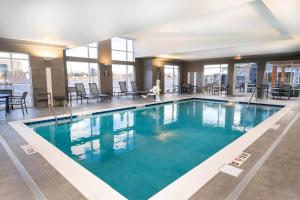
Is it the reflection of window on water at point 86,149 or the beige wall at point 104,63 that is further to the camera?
the beige wall at point 104,63

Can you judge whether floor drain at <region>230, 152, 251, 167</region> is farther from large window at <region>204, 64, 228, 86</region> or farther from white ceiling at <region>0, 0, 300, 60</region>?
large window at <region>204, 64, 228, 86</region>

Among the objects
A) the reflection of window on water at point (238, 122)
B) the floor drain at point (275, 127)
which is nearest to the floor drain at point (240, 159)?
the floor drain at point (275, 127)

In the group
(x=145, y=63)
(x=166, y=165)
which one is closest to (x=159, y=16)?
(x=166, y=165)

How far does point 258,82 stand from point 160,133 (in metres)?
9.41

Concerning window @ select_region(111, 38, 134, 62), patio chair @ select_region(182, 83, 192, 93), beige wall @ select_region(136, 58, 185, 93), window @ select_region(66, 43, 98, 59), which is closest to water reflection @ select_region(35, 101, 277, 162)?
window @ select_region(66, 43, 98, 59)

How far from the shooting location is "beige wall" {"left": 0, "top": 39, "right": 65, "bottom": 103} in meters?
6.53

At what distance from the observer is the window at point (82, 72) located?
9266 mm

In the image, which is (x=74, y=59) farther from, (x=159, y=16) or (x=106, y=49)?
(x=159, y=16)

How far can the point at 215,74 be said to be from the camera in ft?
44.0

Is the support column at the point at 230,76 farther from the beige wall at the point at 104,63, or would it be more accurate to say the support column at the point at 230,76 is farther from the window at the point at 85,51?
the window at the point at 85,51

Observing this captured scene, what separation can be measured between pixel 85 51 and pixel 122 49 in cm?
242

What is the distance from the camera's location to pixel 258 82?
1129 centimetres

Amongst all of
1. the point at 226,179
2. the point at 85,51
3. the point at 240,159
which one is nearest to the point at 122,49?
the point at 85,51

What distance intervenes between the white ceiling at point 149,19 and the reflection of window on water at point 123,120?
2.70 metres
